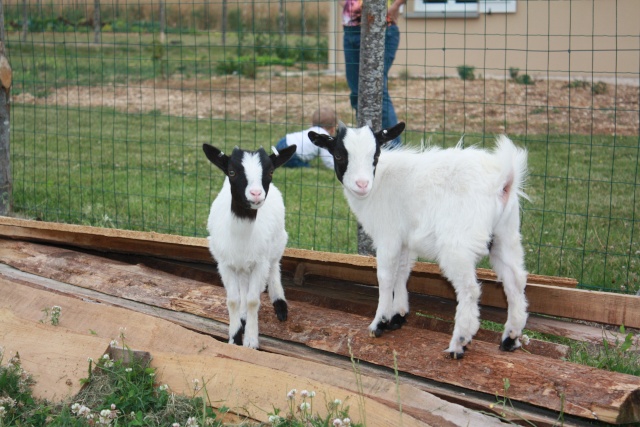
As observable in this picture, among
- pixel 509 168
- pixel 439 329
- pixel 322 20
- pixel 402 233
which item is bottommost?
pixel 439 329

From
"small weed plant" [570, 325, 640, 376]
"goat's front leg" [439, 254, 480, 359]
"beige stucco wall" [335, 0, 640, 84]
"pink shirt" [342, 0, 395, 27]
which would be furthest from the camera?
"beige stucco wall" [335, 0, 640, 84]

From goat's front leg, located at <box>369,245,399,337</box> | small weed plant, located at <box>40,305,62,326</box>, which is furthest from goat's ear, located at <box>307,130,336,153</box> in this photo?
small weed plant, located at <box>40,305,62,326</box>

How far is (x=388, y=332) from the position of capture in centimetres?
470

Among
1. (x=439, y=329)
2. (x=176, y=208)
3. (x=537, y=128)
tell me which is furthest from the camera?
(x=537, y=128)

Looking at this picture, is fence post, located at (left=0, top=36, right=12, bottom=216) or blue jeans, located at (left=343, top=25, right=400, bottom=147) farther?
blue jeans, located at (left=343, top=25, right=400, bottom=147)

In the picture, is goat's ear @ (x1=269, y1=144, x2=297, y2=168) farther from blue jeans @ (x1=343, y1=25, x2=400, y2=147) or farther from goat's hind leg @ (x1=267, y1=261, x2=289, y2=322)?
blue jeans @ (x1=343, y1=25, x2=400, y2=147)

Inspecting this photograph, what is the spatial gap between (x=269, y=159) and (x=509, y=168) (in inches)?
52.3

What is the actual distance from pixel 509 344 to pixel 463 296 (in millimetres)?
430

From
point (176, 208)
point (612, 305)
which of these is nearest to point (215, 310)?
point (612, 305)

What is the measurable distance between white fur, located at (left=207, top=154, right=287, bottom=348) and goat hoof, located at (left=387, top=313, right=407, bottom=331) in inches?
30.7

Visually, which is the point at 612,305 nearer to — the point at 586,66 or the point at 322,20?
the point at 586,66

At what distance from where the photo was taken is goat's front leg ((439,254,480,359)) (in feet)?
13.9

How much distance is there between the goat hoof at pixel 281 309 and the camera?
→ 5.01 meters

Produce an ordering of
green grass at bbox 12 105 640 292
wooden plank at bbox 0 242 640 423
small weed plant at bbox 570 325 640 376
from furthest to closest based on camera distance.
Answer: green grass at bbox 12 105 640 292
small weed plant at bbox 570 325 640 376
wooden plank at bbox 0 242 640 423
